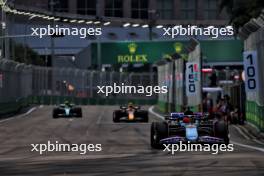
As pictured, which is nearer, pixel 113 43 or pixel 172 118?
pixel 172 118

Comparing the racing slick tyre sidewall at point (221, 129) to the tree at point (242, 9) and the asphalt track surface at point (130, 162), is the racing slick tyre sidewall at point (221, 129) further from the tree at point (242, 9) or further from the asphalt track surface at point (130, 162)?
the tree at point (242, 9)

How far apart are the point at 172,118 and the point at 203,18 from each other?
96.9 meters

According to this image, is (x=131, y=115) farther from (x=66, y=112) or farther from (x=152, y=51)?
(x=152, y=51)

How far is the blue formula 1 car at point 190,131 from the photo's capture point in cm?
2339

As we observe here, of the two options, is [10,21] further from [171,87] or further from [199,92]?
[199,92]

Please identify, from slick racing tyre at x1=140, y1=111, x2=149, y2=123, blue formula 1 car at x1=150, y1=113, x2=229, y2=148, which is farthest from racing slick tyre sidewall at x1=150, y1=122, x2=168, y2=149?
slick racing tyre at x1=140, y1=111, x2=149, y2=123

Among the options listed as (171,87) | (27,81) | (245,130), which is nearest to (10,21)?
(27,81)

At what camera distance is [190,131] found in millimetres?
23375

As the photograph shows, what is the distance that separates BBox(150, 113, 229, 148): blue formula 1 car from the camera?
2339cm

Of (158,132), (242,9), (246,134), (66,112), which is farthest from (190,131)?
(242,9)

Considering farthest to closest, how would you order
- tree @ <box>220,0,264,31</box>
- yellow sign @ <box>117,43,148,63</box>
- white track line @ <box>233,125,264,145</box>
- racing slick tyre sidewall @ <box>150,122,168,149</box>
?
yellow sign @ <box>117,43,148,63</box>, tree @ <box>220,0,264,31</box>, white track line @ <box>233,125,264,145</box>, racing slick tyre sidewall @ <box>150,122,168,149</box>

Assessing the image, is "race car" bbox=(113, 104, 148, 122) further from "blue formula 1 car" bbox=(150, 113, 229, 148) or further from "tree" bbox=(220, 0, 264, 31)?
"blue formula 1 car" bbox=(150, 113, 229, 148)

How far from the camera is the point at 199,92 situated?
Result: 43.1 meters

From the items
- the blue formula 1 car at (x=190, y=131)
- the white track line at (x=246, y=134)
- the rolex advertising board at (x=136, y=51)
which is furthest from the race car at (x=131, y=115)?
the rolex advertising board at (x=136, y=51)
